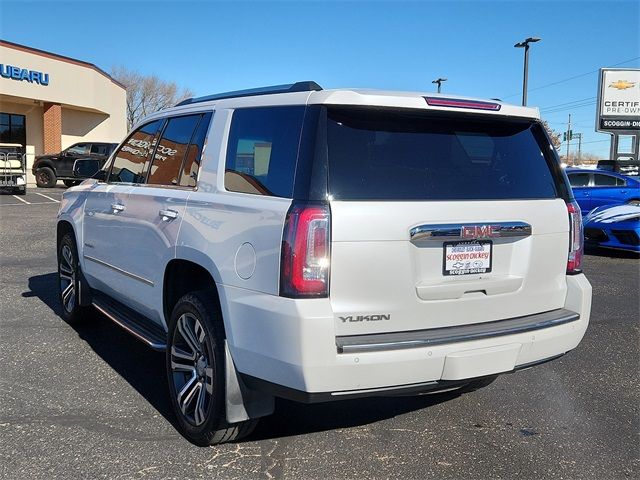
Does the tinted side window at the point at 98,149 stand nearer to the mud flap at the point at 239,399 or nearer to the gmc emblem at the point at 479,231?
the mud flap at the point at 239,399

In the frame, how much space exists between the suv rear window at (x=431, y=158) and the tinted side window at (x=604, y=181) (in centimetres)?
1000

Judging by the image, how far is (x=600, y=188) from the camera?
40.6 feet

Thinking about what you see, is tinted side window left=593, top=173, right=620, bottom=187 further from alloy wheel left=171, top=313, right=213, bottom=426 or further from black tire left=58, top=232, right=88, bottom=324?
alloy wheel left=171, top=313, right=213, bottom=426

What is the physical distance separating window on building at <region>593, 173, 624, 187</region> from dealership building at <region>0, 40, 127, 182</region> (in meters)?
23.8

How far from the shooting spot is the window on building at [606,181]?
12.5 meters

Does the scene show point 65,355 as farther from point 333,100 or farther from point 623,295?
point 623,295

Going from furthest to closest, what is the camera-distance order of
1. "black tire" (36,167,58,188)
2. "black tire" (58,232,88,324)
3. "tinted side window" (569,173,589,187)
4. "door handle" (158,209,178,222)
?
"black tire" (36,167,58,188) → "tinted side window" (569,173,589,187) → "black tire" (58,232,88,324) → "door handle" (158,209,178,222)

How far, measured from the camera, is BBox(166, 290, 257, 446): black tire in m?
3.17

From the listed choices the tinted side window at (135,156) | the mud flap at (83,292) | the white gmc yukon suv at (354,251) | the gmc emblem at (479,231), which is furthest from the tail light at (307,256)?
the mud flap at (83,292)

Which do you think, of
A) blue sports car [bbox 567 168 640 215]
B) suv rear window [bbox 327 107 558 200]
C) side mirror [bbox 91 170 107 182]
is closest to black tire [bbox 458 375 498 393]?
suv rear window [bbox 327 107 558 200]

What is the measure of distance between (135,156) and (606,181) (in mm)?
10735

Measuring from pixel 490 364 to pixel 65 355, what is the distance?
3.43m

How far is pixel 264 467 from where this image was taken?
3.17 m

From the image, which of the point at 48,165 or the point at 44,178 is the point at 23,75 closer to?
the point at 48,165
